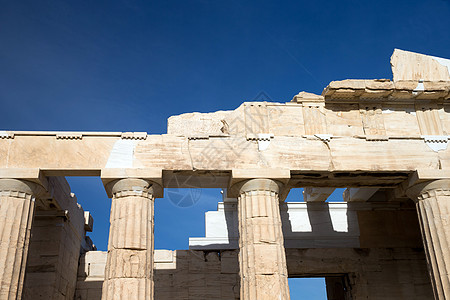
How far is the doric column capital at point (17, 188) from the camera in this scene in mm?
13094

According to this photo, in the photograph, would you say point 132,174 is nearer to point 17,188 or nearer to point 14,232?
point 17,188

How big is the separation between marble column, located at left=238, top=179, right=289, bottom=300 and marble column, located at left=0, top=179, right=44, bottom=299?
549 centimetres

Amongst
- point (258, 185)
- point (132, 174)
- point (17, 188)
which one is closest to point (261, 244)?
point (258, 185)

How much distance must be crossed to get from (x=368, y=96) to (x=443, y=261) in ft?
16.4

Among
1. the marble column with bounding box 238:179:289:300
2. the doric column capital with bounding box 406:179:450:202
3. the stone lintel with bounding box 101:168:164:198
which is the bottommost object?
the marble column with bounding box 238:179:289:300

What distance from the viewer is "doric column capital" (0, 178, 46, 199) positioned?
13094 mm

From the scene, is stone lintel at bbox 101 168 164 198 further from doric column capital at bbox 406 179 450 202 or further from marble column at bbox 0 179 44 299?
doric column capital at bbox 406 179 450 202

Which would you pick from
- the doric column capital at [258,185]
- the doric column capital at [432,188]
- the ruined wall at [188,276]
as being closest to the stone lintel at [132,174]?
the doric column capital at [258,185]

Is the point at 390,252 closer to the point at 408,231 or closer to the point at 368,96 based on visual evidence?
the point at 408,231

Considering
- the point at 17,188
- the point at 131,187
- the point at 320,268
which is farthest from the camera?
the point at 320,268

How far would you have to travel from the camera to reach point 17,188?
43.3ft

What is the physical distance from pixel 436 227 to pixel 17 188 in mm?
10955

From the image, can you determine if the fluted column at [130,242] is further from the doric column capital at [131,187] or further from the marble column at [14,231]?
the marble column at [14,231]

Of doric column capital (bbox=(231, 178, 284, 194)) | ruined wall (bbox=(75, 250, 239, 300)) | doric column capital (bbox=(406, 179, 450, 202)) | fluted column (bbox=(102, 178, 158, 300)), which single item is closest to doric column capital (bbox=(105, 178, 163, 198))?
fluted column (bbox=(102, 178, 158, 300))
